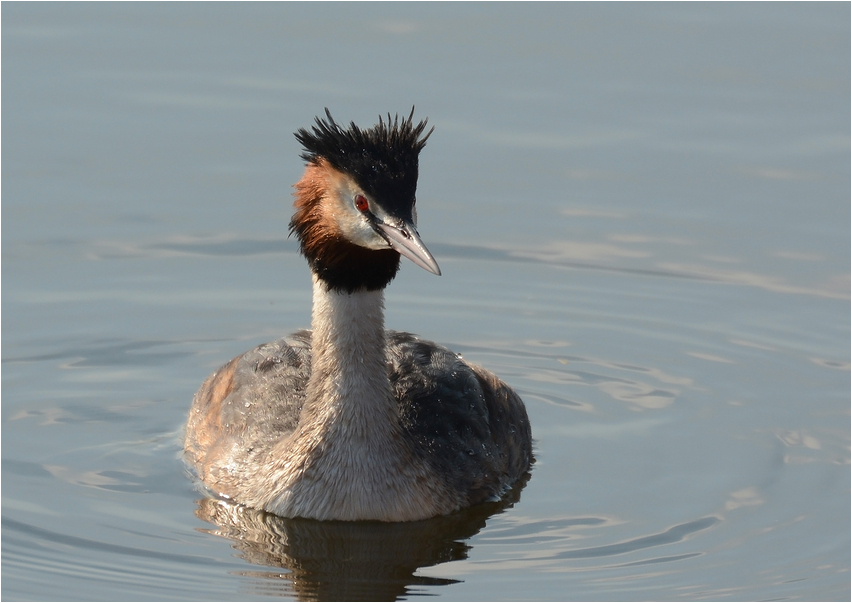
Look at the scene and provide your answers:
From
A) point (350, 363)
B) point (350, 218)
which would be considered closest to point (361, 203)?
point (350, 218)

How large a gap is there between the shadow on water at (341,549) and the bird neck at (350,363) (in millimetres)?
734

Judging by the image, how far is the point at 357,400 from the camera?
1200cm

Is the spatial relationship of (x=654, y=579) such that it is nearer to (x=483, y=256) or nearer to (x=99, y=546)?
(x=99, y=546)

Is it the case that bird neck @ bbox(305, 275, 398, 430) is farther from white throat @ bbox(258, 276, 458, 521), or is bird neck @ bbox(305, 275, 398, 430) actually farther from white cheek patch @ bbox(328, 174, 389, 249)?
white cheek patch @ bbox(328, 174, 389, 249)

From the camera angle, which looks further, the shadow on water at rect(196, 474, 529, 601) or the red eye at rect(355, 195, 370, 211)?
the red eye at rect(355, 195, 370, 211)

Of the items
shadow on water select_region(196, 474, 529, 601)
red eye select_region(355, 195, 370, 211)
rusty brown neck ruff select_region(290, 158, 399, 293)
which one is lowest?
shadow on water select_region(196, 474, 529, 601)

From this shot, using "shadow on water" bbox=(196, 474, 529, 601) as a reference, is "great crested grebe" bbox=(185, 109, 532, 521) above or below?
above

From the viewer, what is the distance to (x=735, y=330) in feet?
50.5

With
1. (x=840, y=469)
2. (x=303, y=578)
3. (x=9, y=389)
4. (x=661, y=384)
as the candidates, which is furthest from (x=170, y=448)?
(x=840, y=469)

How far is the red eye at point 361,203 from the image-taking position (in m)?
11.3

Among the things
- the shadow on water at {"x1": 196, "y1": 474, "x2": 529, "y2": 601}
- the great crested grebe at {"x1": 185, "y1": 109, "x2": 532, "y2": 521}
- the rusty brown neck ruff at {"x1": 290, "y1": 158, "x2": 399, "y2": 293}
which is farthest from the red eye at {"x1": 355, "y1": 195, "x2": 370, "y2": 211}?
the shadow on water at {"x1": 196, "y1": 474, "x2": 529, "y2": 601}

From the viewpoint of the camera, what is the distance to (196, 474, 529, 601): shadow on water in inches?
434

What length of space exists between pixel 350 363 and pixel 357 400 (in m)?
0.26

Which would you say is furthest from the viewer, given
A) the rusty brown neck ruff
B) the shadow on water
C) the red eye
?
the rusty brown neck ruff
